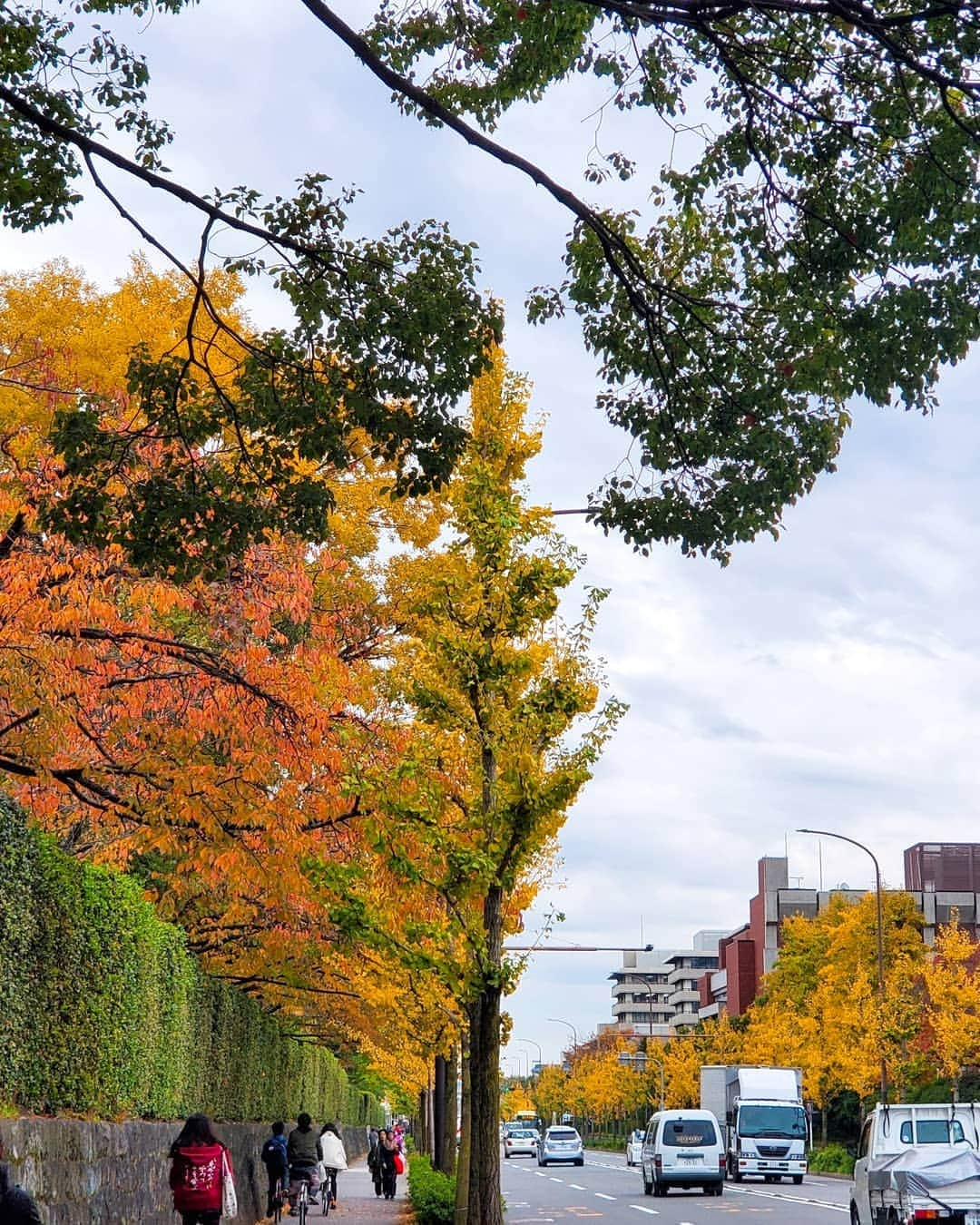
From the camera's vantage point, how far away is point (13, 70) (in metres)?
9.12

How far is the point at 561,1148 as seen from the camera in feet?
232

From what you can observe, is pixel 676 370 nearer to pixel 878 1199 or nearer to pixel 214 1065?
pixel 878 1199

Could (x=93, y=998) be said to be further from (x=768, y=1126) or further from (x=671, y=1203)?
(x=768, y=1126)

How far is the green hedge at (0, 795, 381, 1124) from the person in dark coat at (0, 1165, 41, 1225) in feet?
13.0

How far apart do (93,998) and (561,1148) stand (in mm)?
59586

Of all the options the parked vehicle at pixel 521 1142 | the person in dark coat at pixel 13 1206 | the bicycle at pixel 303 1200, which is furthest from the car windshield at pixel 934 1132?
the parked vehicle at pixel 521 1142

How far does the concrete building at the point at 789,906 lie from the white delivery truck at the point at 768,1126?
2145 cm

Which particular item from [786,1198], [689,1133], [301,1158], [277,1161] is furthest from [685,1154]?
[301,1158]

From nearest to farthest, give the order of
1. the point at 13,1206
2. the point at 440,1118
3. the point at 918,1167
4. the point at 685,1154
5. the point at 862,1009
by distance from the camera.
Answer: the point at 13,1206 → the point at 918,1167 → the point at 440,1118 → the point at 685,1154 → the point at 862,1009

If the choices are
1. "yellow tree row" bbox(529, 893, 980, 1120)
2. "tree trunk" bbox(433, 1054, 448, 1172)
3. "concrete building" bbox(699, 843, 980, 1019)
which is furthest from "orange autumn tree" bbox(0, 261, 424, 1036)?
"concrete building" bbox(699, 843, 980, 1019)

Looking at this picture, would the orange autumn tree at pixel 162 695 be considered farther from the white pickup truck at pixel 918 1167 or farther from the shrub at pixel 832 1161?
the shrub at pixel 832 1161

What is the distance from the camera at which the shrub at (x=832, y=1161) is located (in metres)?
56.6

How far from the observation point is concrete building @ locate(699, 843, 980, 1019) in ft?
303

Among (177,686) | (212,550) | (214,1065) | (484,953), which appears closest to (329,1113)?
(214,1065)
